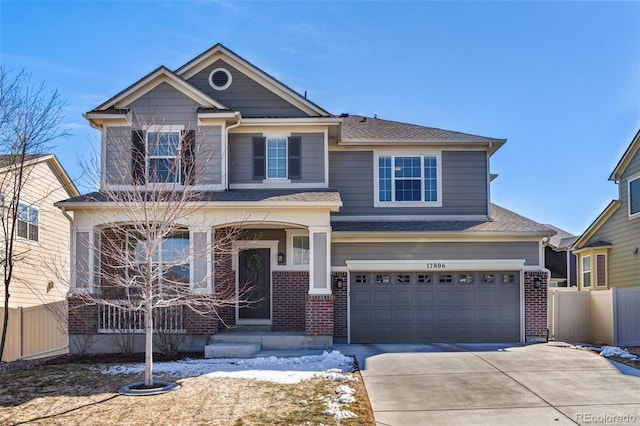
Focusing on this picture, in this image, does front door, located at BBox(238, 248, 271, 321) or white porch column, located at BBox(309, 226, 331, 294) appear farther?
front door, located at BBox(238, 248, 271, 321)

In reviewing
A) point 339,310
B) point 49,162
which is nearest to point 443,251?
point 339,310

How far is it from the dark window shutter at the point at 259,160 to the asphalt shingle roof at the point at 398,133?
238 centimetres

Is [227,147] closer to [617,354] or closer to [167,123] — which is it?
[167,123]

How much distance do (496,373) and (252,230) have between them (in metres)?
7.83

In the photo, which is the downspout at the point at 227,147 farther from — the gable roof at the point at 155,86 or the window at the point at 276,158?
the window at the point at 276,158

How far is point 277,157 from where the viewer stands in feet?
53.7

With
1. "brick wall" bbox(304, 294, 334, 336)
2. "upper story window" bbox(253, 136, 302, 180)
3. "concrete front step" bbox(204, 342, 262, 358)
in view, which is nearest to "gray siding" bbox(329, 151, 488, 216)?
"upper story window" bbox(253, 136, 302, 180)

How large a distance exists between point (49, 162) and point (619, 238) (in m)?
19.6

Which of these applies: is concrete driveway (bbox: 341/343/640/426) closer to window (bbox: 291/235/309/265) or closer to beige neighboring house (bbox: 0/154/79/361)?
window (bbox: 291/235/309/265)

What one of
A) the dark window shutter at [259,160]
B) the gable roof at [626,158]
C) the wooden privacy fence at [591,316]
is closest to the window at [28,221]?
the dark window shutter at [259,160]

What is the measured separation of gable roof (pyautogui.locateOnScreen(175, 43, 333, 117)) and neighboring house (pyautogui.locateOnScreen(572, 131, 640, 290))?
34.0ft

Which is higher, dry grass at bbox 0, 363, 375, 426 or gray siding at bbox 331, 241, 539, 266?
gray siding at bbox 331, 241, 539, 266

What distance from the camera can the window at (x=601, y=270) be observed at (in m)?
21.4

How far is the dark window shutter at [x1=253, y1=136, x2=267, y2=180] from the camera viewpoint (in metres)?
16.3
